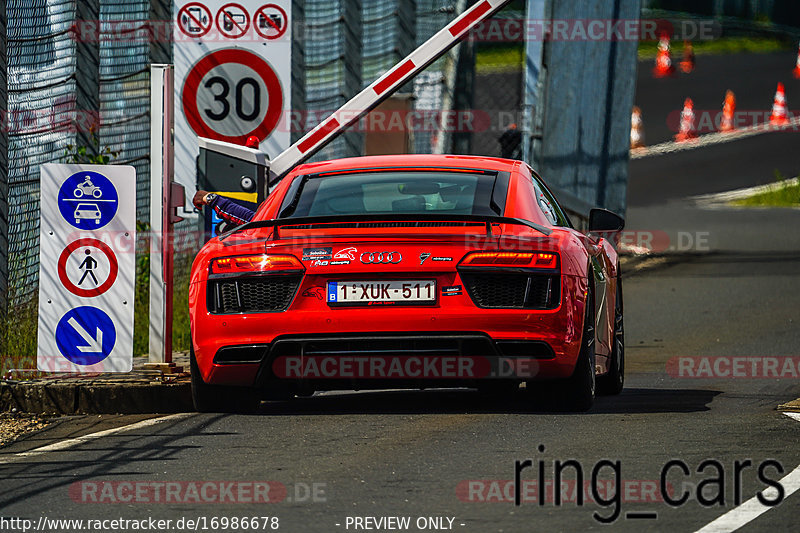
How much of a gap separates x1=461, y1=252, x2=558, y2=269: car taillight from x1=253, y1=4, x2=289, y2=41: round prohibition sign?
5.06 meters

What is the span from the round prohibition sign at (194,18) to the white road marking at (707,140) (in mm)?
20585

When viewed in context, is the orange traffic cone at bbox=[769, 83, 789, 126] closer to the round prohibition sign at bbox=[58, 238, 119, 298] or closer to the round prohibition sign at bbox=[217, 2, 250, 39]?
the round prohibition sign at bbox=[217, 2, 250, 39]

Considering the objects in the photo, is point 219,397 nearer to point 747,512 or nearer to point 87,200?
point 87,200

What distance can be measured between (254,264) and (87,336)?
1.91 m

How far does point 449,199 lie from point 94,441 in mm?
2164

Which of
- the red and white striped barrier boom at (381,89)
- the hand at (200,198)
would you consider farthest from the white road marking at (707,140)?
the hand at (200,198)

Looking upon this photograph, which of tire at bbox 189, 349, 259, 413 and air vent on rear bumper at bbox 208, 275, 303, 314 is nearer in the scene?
air vent on rear bumper at bbox 208, 275, 303, 314

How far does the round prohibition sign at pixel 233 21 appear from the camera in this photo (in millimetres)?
13180

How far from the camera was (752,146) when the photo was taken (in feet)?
107

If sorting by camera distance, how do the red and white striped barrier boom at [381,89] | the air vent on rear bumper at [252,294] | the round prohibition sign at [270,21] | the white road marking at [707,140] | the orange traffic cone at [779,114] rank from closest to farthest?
the air vent on rear bumper at [252,294]
the red and white striped barrier boom at [381,89]
the round prohibition sign at [270,21]
the white road marking at [707,140]
the orange traffic cone at [779,114]

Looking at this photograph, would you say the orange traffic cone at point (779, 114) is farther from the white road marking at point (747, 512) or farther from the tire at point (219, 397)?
the white road marking at point (747, 512)

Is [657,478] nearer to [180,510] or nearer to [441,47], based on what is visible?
[180,510]

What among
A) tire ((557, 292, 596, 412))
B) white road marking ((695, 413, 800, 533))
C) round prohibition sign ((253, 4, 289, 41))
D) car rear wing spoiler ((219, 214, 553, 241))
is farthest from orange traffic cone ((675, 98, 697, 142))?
white road marking ((695, 413, 800, 533))

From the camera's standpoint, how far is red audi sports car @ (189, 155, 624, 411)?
8414 mm
